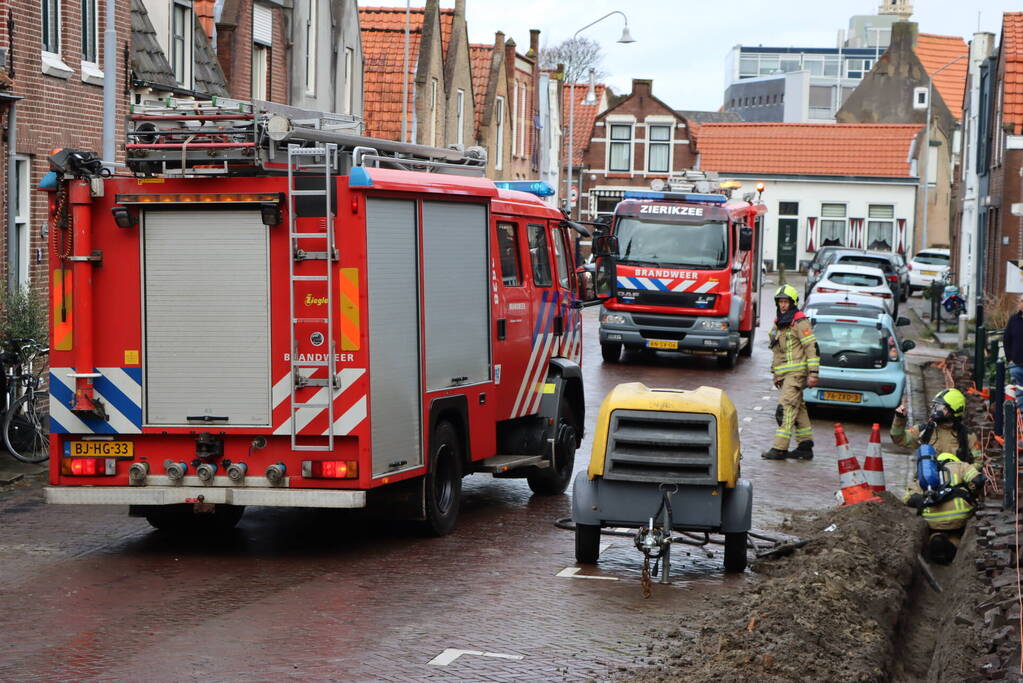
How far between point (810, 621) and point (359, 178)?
4107mm

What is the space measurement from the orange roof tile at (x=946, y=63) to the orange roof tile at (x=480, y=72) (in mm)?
35928

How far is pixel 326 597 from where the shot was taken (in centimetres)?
922

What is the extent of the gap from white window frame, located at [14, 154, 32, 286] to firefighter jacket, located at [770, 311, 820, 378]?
8.92 meters

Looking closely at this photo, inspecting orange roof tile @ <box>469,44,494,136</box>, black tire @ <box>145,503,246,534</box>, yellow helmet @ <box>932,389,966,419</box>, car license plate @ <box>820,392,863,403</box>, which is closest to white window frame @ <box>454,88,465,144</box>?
orange roof tile @ <box>469,44,494,136</box>

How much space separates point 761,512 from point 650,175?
58.4 meters

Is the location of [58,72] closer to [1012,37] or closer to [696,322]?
[696,322]

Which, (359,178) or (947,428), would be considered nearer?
(359,178)

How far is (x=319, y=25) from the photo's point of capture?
30.5 m

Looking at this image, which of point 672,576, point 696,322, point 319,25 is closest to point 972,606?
point 672,576

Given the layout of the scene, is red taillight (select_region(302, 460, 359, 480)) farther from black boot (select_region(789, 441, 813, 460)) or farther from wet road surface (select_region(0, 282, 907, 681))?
black boot (select_region(789, 441, 813, 460))

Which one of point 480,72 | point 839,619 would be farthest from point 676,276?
point 480,72

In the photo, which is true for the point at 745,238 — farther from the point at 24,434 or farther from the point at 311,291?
the point at 311,291

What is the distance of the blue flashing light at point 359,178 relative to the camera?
32.2 ft

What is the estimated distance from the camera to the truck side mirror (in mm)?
26203
